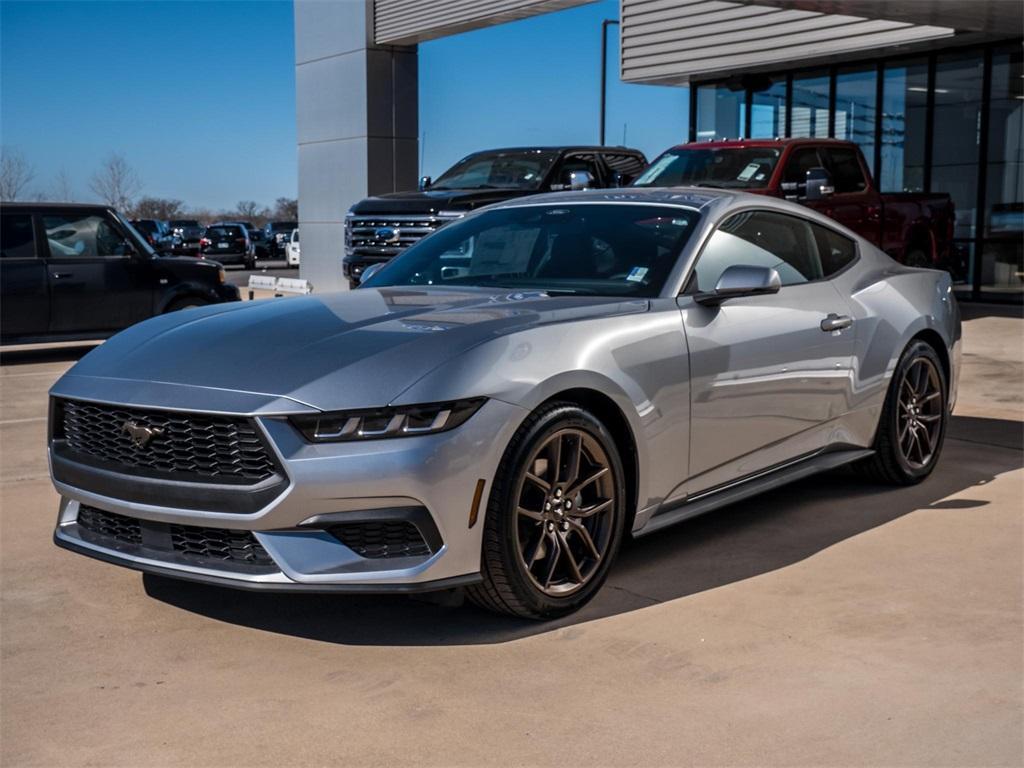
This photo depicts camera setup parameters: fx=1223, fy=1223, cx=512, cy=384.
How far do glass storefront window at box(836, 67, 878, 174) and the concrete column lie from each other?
818 cm

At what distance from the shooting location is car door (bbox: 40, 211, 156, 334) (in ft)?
40.4

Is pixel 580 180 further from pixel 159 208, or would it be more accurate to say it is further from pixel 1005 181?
pixel 159 208

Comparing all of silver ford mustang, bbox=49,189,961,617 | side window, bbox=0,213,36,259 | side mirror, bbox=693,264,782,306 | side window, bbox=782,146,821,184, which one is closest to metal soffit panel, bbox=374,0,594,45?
side window, bbox=782,146,821,184

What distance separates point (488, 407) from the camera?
383 cm

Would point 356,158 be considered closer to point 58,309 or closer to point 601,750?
point 58,309

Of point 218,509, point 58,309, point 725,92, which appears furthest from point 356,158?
point 218,509

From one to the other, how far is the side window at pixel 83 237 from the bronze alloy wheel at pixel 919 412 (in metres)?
9.00

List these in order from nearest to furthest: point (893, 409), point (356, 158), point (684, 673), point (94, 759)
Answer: point (94, 759), point (684, 673), point (893, 409), point (356, 158)

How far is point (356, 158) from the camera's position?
2305 cm

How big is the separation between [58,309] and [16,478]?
6.09m

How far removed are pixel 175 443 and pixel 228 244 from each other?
114 feet

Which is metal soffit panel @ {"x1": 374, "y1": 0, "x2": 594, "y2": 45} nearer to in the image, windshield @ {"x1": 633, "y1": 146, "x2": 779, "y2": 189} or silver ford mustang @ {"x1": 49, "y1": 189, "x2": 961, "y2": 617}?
windshield @ {"x1": 633, "y1": 146, "x2": 779, "y2": 189}

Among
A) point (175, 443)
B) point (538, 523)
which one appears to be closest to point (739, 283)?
point (538, 523)

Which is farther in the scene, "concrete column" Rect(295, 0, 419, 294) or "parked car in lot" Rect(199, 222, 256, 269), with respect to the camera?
"parked car in lot" Rect(199, 222, 256, 269)
